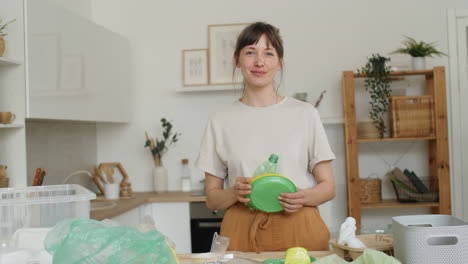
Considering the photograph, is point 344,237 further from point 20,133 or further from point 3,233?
point 20,133

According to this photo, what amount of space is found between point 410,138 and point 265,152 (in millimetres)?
2154

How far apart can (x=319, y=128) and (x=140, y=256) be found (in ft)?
2.97

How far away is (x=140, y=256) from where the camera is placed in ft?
3.02

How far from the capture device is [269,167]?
1.53 m

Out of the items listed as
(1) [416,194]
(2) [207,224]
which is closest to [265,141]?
(2) [207,224]

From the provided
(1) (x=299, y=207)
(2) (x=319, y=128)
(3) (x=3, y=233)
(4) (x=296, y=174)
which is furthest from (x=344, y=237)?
(3) (x=3, y=233)

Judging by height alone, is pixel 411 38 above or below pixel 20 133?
above

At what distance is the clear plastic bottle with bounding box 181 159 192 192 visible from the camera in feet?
12.6

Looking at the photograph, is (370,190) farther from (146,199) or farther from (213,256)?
(213,256)

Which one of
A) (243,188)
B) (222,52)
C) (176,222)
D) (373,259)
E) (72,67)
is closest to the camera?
(373,259)

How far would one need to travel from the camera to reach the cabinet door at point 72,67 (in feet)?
8.34

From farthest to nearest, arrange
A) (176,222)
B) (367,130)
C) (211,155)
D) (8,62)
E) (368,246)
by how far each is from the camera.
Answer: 1. (367,130)
2. (176,222)
3. (8,62)
4. (211,155)
5. (368,246)

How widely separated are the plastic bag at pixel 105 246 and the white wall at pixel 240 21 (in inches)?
118

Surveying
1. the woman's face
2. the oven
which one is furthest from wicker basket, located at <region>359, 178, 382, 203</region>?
the woman's face
